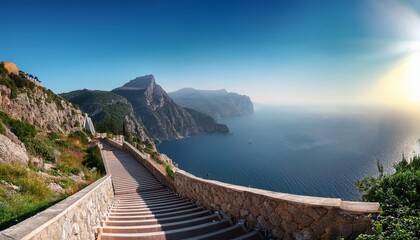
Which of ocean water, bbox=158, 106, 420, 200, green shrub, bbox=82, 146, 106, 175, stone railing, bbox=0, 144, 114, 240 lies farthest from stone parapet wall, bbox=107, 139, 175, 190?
ocean water, bbox=158, 106, 420, 200

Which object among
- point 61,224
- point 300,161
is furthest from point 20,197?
point 300,161

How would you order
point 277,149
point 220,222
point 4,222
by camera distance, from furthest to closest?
point 277,149 < point 220,222 < point 4,222

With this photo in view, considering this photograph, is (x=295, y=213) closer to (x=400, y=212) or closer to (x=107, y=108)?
(x=400, y=212)

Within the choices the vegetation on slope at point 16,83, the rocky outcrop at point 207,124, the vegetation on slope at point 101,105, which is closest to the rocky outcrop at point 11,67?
the vegetation on slope at point 16,83

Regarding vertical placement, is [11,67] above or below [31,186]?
above

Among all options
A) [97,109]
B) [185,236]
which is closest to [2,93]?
[185,236]

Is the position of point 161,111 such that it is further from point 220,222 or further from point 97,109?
point 220,222
